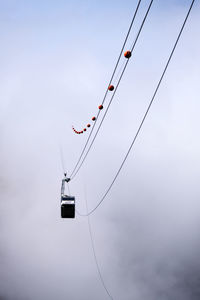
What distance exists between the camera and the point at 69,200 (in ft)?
51.8

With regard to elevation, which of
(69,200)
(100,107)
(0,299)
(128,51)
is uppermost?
(128,51)

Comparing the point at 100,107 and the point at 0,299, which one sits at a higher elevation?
the point at 100,107

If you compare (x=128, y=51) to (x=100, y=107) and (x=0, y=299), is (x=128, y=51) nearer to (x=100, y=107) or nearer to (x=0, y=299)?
(x=100, y=107)

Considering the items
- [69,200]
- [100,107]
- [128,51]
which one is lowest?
[69,200]

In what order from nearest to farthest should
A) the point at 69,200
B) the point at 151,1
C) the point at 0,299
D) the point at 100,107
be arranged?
the point at 151,1, the point at 100,107, the point at 69,200, the point at 0,299

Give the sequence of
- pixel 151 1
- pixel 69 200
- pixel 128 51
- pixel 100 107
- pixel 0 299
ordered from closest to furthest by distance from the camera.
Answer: pixel 151 1 < pixel 128 51 < pixel 100 107 < pixel 69 200 < pixel 0 299

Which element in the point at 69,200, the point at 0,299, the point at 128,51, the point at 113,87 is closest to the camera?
the point at 128,51

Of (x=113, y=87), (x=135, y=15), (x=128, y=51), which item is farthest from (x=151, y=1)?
(x=113, y=87)

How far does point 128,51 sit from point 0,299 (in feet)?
786

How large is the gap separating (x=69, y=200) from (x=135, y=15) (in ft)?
41.7

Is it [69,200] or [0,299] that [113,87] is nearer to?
[69,200]

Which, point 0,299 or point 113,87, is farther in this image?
point 0,299

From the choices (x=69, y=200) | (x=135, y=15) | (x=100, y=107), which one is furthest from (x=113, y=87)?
(x=69, y=200)

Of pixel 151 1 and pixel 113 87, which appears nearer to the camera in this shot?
pixel 151 1
